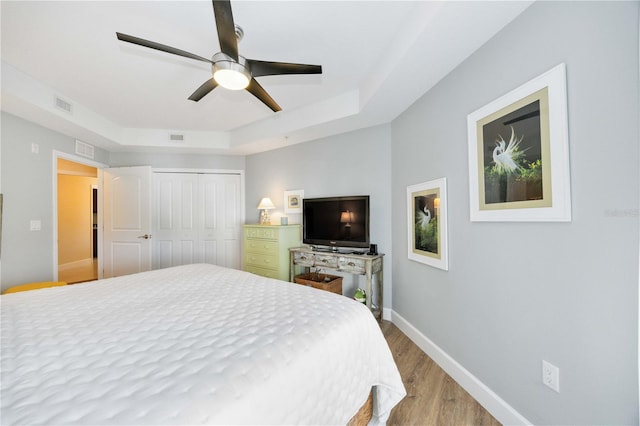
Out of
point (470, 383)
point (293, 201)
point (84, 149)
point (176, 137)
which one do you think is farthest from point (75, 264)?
point (470, 383)

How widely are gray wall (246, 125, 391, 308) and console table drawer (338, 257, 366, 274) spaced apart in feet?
1.40

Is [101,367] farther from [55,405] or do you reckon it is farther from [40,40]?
[40,40]

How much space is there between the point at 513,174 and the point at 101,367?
209 cm

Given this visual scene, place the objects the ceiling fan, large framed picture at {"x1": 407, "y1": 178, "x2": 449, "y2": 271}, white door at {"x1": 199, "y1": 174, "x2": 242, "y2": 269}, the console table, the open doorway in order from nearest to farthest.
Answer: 1. the ceiling fan
2. large framed picture at {"x1": 407, "y1": 178, "x2": 449, "y2": 271}
3. the console table
4. white door at {"x1": 199, "y1": 174, "x2": 242, "y2": 269}
5. the open doorway

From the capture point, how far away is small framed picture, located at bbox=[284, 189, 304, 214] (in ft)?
12.3

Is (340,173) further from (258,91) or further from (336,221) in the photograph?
(258,91)

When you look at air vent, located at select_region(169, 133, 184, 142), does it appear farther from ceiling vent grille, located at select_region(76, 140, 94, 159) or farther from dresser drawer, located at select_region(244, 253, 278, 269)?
dresser drawer, located at select_region(244, 253, 278, 269)

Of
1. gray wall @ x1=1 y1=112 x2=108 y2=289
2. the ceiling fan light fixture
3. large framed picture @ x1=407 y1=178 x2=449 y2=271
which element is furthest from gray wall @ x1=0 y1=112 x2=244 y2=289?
large framed picture @ x1=407 y1=178 x2=449 y2=271

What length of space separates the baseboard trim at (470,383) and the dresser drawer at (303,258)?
135 cm

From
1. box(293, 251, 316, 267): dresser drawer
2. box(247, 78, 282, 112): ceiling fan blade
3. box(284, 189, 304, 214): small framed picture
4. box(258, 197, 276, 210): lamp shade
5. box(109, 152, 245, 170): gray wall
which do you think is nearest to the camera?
box(247, 78, 282, 112): ceiling fan blade

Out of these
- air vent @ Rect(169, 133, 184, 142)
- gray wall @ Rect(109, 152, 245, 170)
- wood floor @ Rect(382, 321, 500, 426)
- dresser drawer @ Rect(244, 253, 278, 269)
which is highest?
air vent @ Rect(169, 133, 184, 142)

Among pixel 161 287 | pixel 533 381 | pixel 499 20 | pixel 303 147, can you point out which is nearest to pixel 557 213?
pixel 533 381

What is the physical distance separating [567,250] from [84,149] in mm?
5254

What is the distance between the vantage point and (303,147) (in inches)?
147
